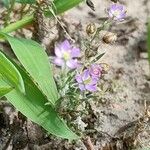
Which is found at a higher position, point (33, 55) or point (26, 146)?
point (33, 55)

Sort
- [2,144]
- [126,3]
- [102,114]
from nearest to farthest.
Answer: [2,144] < [102,114] < [126,3]

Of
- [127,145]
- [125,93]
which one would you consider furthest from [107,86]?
[127,145]

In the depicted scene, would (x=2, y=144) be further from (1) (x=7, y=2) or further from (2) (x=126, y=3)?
(2) (x=126, y=3)

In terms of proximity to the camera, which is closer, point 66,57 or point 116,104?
point 66,57

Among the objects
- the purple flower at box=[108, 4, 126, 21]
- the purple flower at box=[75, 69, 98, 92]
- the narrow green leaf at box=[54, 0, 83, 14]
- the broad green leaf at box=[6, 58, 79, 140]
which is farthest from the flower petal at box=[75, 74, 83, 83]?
the narrow green leaf at box=[54, 0, 83, 14]

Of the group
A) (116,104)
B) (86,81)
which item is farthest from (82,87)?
(116,104)

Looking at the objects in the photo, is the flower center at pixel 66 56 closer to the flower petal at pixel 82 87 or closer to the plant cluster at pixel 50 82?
the plant cluster at pixel 50 82

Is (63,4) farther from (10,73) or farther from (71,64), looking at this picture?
(10,73)
